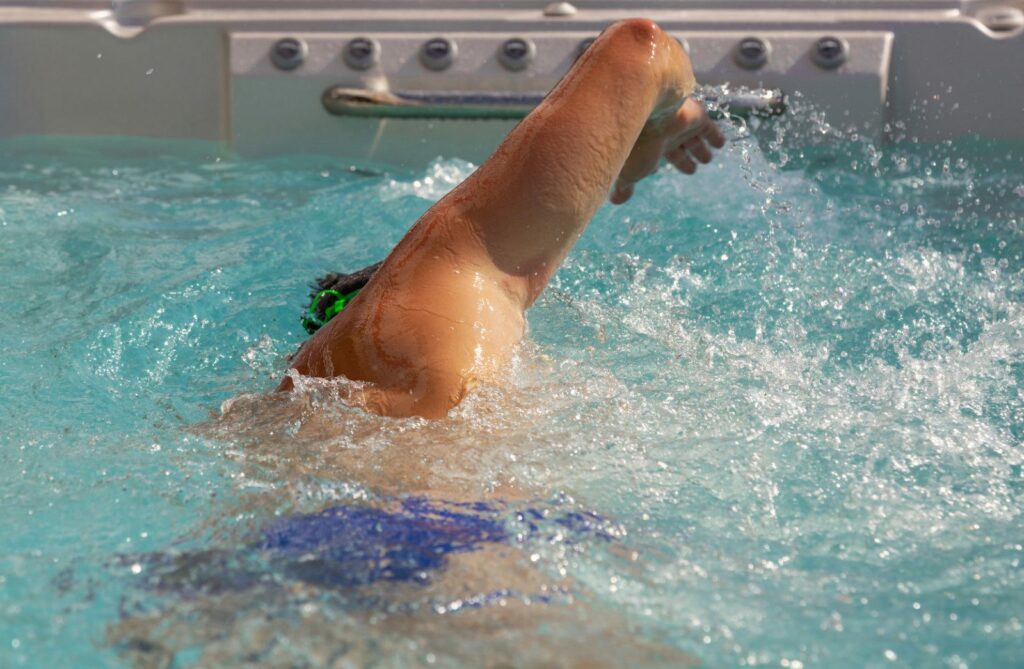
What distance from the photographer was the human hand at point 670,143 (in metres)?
1.67

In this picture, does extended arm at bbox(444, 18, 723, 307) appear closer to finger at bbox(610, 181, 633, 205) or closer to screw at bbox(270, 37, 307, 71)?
finger at bbox(610, 181, 633, 205)

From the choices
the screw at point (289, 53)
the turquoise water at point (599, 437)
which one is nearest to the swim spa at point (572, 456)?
the turquoise water at point (599, 437)

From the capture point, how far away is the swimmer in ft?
4.50

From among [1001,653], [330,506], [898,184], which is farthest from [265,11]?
[1001,653]

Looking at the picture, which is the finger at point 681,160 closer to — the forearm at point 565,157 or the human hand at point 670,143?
the human hand at point 670,143

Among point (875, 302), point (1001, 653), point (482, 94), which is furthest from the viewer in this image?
point (482, 94)

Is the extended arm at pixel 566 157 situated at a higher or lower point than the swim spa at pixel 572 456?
higher

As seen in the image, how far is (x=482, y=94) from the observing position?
112 inches

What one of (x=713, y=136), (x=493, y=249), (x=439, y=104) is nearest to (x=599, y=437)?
(x=493, y=249)

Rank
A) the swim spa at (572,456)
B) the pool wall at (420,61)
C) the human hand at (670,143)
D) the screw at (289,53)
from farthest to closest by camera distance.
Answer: the screw at (289,53), the pool wall at (420,61), the human hand at (670,143), the swim spa at (572,456)

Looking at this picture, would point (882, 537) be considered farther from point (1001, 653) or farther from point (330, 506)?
point (330, 506)

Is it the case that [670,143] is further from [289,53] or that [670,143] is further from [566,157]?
[289,53]

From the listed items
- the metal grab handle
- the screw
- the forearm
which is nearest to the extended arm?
the forearm

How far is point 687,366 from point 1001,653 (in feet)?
2.38
